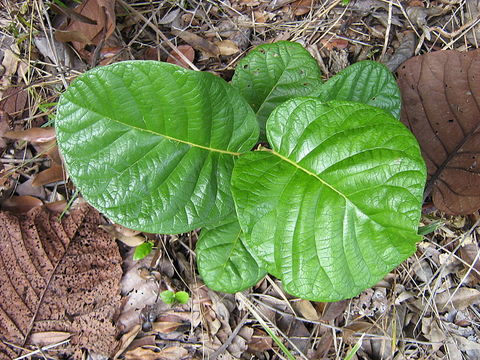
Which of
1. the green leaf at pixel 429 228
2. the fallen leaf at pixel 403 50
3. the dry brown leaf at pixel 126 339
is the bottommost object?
the dry brown leaf at pixel 126 339

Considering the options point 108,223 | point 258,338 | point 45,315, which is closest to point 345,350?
point 258,338

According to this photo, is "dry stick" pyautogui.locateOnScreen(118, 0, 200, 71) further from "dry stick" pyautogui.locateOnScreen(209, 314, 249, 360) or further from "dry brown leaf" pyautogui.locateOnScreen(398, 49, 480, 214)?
"dry stick" pyautogui.locateOnScreen(209, 314, 249, 360)

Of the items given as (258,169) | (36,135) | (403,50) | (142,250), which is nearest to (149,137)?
(258,169)

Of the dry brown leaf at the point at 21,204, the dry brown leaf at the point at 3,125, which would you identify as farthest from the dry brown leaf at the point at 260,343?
the dry brown leaf at the point at 3,125

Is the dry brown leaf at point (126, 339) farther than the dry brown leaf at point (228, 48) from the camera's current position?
No

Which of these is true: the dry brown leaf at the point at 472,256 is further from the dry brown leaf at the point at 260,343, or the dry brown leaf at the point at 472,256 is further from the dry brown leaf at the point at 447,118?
the dry brown leaf at the point at 260,343

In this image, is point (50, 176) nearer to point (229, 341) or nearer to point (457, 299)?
point (229, 341)
